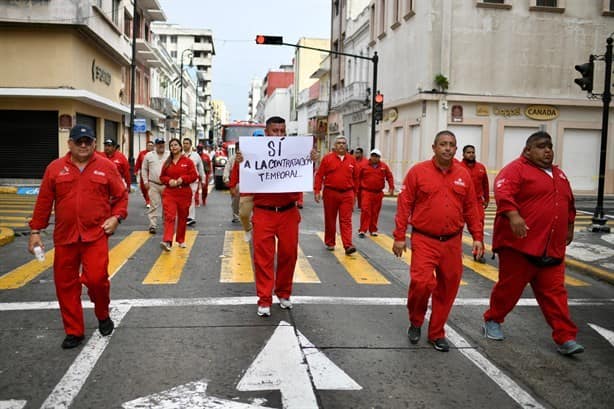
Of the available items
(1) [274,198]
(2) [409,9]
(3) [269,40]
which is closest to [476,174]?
(1) [274,198]

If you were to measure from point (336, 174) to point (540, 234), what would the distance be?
590 cm

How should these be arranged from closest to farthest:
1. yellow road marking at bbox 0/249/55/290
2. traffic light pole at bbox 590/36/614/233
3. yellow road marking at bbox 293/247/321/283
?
1. yellow road marking at bbox 0/249/55/290
2. yellow road marking at bbox 293/247/321/283
3. traffic light pole at bbox 590/36/614/233

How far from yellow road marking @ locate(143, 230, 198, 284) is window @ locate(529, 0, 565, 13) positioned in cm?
2147

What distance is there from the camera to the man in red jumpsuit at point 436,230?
19.0ft

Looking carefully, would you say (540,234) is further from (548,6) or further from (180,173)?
(548,6)

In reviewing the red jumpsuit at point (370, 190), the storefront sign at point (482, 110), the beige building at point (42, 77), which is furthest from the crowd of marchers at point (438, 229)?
the storefront sign at point (482, 110)

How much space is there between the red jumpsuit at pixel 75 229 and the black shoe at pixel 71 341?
0.04 metres

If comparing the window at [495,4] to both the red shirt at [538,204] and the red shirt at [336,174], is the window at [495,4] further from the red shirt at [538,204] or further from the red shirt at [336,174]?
the red shirt at [538,204]

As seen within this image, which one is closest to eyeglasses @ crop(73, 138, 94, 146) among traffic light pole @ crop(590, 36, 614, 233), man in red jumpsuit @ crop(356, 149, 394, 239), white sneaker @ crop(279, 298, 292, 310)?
white sneaker @ crop(279, 298, 292, 310)

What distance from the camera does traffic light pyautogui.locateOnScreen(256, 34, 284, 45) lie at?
2403 centimetres

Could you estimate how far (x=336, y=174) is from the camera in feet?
37.4

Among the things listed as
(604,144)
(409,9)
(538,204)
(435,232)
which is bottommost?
(435,232)

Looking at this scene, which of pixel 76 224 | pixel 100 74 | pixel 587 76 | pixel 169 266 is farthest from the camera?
pixel 100 74

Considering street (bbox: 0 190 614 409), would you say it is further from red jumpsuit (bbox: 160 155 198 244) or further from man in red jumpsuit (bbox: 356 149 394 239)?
man in red jumpsuit (bbox: 356 149 394 239)
